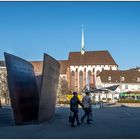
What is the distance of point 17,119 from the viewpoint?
74.5 ft

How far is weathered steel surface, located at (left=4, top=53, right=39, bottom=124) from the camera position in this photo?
895 inches

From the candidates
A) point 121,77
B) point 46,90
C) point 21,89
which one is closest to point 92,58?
point 121,77

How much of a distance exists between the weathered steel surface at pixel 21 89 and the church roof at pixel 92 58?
132 meters

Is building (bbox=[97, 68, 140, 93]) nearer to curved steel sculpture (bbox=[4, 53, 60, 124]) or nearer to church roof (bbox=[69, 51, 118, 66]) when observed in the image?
church roof (bbox=[69, 51, 118, 66])

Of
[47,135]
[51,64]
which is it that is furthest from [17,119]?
[47,135]

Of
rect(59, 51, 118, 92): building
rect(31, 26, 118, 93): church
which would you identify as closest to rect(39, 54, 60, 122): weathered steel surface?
rect(31, 26, 118, 93): church

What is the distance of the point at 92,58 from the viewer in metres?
163

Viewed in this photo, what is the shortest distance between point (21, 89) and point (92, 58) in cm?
13937

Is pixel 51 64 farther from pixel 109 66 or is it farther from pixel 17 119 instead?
pixel 109 66

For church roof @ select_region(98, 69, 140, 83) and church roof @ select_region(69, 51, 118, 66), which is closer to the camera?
church roof @ select_region(98, 69, 140, 83)

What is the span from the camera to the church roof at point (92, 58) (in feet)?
522

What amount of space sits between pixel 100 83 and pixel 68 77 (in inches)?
1051

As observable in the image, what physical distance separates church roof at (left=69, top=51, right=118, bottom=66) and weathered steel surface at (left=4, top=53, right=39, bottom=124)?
131845 millimetres

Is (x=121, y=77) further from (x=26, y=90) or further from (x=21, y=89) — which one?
(x=21, y=89)
